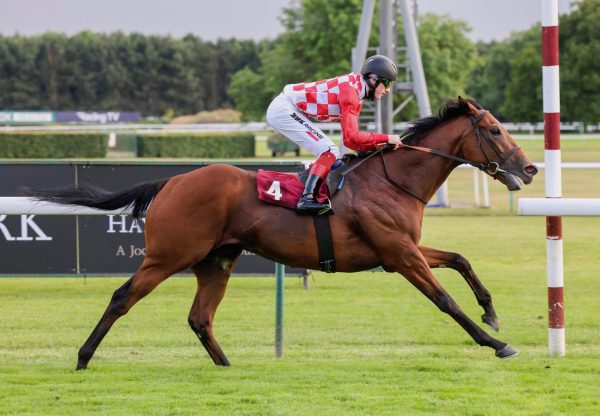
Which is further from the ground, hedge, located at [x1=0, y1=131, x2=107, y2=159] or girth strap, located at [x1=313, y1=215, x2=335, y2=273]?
hedge, located at [x1=0, y1=131, x2=107, y2=159]

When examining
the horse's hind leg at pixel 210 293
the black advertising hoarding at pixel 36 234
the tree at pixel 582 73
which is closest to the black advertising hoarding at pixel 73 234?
the black advertising hoarding at pixel 36 234

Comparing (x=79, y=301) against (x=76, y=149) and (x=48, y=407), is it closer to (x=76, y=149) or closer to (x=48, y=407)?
(x=48, y=407)

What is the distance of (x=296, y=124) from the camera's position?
6629 mm

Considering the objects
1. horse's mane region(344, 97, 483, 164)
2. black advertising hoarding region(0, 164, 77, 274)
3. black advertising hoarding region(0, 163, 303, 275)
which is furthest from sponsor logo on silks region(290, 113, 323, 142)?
black advertising hoarding region(0, 164, 77, 274)

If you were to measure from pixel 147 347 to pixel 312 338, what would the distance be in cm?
129

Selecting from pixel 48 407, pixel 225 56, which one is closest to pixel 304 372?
pixel 48 407

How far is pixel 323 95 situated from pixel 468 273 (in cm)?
144

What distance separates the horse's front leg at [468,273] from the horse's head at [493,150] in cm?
57

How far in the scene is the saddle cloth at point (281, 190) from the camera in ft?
20.8

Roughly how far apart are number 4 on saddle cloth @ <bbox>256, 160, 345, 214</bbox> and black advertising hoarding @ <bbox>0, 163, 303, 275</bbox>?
3812 mm

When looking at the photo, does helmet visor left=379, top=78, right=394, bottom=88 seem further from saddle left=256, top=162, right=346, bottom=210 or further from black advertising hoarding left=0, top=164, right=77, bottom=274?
black advertising hoarding left=0, top=164, right=77, bottom=274

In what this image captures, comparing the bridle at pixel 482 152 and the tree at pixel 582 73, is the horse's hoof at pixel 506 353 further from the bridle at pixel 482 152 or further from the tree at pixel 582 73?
the tree at pixel 582 73

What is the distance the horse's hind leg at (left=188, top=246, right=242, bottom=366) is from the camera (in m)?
6.57

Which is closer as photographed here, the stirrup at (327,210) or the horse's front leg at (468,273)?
the stirrup at (327,210)
